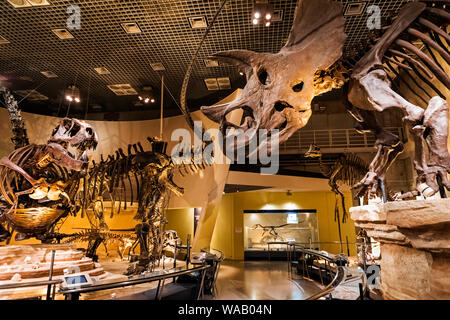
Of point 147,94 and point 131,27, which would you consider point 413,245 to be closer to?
point 131,27

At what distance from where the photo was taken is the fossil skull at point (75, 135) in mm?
4816

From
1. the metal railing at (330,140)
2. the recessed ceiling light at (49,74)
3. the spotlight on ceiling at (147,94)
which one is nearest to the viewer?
the recessed ceiling light at (49,74)

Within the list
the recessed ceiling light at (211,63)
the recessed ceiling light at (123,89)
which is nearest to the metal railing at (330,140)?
the recessed ceiling light at (211,63)

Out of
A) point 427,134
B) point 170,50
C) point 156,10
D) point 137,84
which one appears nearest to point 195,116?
point 137,84

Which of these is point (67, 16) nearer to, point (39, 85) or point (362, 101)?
point (39, 85)

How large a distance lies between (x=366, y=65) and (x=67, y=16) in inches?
223

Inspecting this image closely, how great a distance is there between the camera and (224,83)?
25.6 feet

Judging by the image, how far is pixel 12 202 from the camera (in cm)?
461

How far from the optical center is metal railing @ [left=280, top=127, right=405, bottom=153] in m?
8.85

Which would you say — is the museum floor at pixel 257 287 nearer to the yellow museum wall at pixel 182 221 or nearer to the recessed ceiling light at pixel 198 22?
the yellow museum wall at pixel 182 221

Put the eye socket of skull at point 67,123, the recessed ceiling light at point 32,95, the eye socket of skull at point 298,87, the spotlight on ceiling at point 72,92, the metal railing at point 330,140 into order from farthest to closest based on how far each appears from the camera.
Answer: the metal railing at point 330,140 → the recessed ceiling light at point 32,95 → the spotlight on ceiling at point 72,92 → the eye socket of skull at point 67,123 → the eye socket of skull at point 298,87

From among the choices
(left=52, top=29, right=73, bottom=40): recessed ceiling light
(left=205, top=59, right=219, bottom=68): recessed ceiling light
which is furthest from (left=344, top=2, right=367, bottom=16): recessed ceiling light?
(left=52, top=29, right=73, bottom=40): recessed ceiling light

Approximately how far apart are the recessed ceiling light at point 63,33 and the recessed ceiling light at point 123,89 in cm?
223
